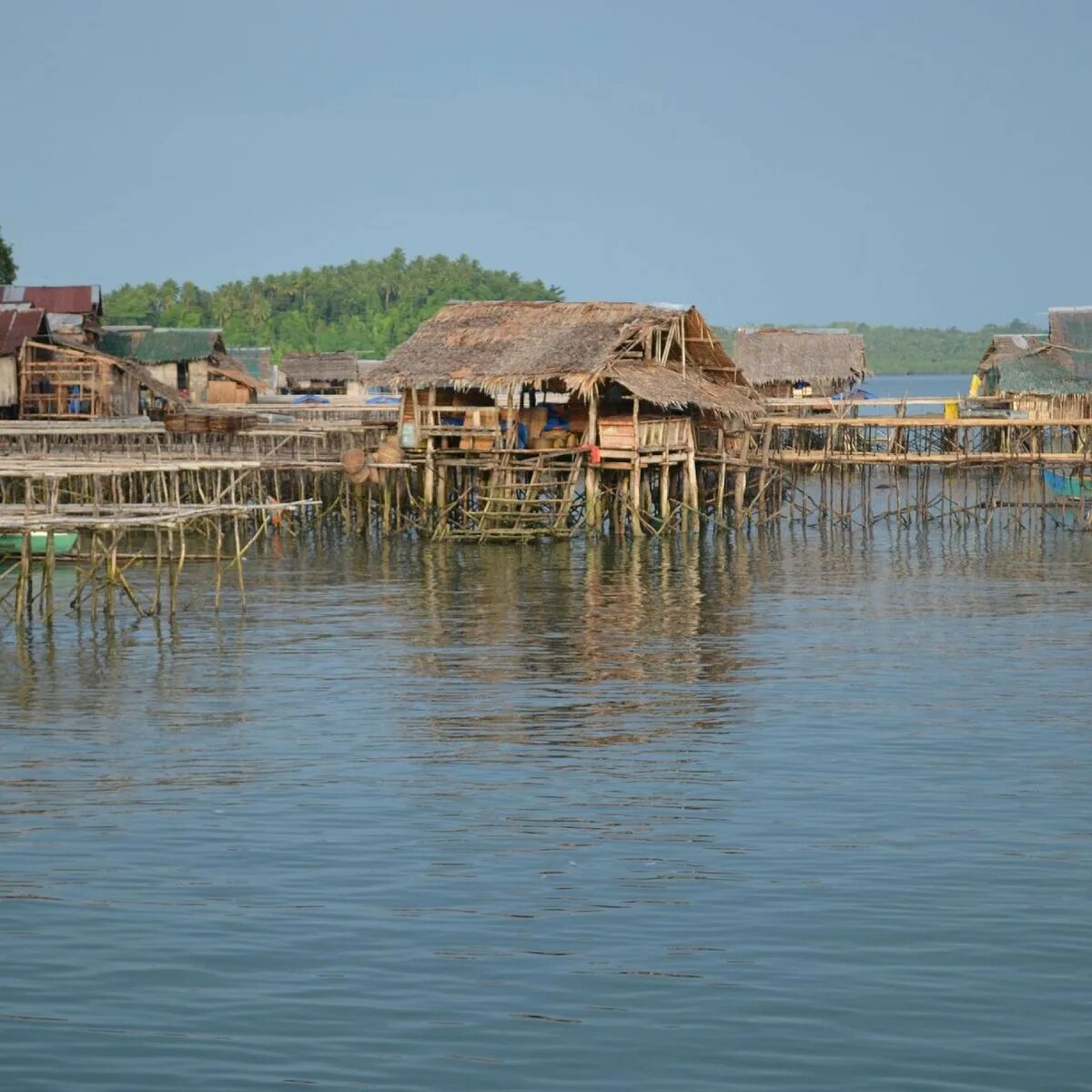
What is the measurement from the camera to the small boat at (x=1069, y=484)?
43.3 m

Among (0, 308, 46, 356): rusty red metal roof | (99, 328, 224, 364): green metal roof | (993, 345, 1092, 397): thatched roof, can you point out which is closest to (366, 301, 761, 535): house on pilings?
(0, 308, 46, 356): rusty red metal roof

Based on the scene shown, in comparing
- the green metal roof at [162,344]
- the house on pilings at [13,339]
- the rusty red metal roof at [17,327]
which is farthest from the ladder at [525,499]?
the green metal roof at [162,344]

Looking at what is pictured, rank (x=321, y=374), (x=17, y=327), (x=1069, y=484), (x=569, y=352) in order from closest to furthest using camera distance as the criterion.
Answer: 1. (x=569, y=352)
2. (x=1069, y=484)
3. (x=17, y=327)
4. (x=321, y=374)

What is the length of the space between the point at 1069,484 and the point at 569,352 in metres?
15.4

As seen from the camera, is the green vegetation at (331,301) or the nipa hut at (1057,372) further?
the green vegetation at (331,301)

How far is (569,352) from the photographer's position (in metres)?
38.5

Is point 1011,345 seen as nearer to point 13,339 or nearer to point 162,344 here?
point 162,344

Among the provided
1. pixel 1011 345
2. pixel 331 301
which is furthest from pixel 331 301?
pixel 1011 345

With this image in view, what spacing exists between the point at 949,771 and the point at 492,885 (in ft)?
18.3

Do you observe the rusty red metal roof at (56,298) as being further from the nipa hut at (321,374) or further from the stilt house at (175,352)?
the nipa hut at (321,374)

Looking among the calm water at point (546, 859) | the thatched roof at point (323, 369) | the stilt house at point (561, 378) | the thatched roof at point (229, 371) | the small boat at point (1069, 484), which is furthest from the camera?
the thatched roof at point (323, 369)

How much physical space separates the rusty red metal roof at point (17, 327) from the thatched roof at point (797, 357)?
78.1 feet

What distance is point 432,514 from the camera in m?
40.9

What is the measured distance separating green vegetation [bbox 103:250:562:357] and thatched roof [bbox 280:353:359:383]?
56.4 ft
